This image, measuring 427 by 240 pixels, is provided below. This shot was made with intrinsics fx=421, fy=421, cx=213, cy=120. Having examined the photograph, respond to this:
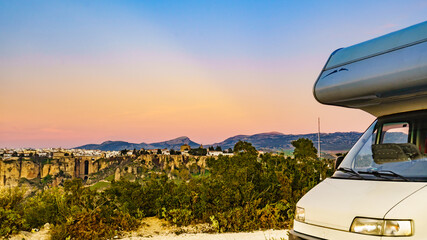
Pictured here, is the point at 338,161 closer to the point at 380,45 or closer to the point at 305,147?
the point at 380,45

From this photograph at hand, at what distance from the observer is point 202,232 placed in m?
9.30

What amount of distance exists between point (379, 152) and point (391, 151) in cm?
14

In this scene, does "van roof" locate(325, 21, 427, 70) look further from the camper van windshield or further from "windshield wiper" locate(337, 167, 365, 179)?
"windshield wiper" locate(337, 167, 365, 179)

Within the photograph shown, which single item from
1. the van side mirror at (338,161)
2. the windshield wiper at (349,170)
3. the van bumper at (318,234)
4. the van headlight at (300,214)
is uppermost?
the van side mirror at (338,161)

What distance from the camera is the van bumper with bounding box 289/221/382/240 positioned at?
3955 millimetres

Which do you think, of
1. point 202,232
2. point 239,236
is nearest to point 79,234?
point 202,232

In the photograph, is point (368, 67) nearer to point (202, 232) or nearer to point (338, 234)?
point (338, 234)

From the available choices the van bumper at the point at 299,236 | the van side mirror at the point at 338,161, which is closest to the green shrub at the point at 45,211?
the van bumper at the point at 299,236

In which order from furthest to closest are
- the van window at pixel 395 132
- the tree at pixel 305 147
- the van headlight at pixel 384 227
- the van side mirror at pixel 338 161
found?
the tree at pixel 305 147 < the van side mirror at pixel 338 161 < the van window at pixel 395 132 < the van headlight at pixel 384 227

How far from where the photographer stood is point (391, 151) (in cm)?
491

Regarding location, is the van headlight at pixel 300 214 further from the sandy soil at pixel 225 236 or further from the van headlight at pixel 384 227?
the sandy soil at pixel 225 236

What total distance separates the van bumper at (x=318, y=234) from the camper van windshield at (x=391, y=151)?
0.73 meters

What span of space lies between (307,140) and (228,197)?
8.90 meters

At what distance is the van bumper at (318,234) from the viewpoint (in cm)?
396
